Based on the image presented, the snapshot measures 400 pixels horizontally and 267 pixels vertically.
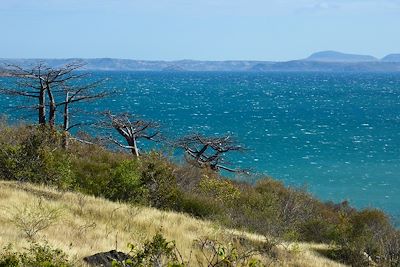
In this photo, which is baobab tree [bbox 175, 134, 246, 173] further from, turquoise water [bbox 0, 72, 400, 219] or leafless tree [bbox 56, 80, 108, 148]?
leafless tree [bbox 56, 80, 108, 148]

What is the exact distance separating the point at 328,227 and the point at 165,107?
7856 cm

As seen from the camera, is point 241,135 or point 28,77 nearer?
point 28,77

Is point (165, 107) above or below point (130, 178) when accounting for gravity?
below

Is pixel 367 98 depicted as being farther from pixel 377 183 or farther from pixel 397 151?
pixel 377 183

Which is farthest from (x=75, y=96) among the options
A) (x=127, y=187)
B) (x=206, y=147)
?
(x=127, y=187)

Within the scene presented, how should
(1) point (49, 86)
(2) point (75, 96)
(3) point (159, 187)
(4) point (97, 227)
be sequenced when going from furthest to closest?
(2) point (75, 96) < (1) point (49, 86) < (3) point (159, 187) < (4) point (97, 227)

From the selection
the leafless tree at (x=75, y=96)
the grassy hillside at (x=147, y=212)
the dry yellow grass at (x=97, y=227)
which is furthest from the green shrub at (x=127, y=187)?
the leafless tree at (x=75, y=96)

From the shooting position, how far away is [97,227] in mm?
11930

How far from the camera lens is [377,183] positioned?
41062 millimetres

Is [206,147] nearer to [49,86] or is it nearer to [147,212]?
[49,86]

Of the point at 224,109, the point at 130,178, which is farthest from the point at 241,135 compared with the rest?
the point at 130,178

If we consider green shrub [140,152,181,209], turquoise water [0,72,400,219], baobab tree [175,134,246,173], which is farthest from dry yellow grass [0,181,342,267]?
turquoise water [0,72,400,219]

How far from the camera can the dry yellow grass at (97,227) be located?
10.1m

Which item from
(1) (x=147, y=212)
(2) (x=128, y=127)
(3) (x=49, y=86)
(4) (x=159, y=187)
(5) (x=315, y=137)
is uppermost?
(3) (x=49, y=86)
